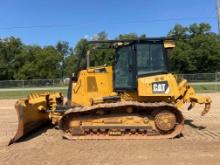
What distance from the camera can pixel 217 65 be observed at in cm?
7031

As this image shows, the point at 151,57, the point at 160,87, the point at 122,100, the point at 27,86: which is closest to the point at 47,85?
the point at 27,86

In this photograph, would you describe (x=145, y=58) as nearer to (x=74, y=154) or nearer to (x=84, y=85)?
(x=84, y=85)

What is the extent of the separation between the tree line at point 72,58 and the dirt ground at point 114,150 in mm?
47608

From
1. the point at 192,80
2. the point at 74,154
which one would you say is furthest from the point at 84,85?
the point at 192,80

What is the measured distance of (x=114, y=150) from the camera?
948 centimetres

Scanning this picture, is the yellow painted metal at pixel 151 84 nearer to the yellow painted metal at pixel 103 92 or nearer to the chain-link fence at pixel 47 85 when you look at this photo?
the yellow painted metal at pixel 103 92

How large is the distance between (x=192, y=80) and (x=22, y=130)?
28.8 m

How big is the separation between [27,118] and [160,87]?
349 cm

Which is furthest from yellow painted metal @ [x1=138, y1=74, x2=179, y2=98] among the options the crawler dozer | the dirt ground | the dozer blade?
the dozer blade

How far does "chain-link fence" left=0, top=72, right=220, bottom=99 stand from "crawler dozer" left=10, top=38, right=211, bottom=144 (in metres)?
23.9

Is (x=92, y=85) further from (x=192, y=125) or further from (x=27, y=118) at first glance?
(x=192, y=125)

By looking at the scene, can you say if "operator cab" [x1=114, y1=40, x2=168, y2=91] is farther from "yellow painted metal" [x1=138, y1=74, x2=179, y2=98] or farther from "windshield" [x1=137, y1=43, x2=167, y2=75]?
"yellow painted metal" [x1=138, y1=74, x2=179, y2=98]

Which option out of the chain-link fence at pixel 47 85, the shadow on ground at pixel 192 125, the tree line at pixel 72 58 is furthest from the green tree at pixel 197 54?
the shadow on ground at pixel 192 125

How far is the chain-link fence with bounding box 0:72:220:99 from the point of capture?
119 feet
